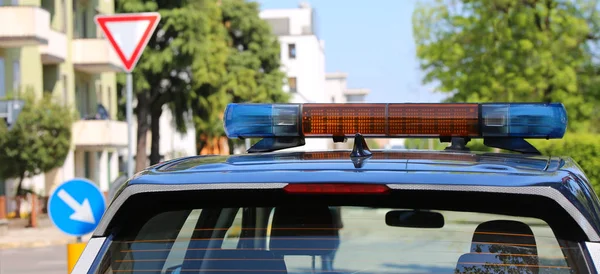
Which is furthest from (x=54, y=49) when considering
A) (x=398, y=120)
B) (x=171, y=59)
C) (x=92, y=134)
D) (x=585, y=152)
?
(x=398, y=120)

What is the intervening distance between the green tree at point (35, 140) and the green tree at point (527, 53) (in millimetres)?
15955

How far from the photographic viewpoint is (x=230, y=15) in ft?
245

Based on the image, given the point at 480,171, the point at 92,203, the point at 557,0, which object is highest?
the point at 557,0

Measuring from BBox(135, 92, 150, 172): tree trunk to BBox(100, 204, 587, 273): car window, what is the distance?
152 feet

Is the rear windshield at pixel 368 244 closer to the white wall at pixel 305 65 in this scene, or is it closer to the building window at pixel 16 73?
the building window at pixel 16 73

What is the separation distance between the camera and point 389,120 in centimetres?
422

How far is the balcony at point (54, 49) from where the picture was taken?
38.1m

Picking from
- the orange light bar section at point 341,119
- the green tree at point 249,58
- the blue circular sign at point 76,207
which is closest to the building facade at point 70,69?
the green tree at point 249,58

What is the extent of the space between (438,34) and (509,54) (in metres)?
4.97

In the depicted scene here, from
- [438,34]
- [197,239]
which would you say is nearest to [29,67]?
[438,34]

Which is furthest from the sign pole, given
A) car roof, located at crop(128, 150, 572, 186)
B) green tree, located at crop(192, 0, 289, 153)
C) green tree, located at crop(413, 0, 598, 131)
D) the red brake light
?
green tree, located at crop(192, 0, 289, 153)

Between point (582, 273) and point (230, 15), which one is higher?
point (230, 15)

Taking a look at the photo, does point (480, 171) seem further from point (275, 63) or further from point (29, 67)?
point (275, 63)

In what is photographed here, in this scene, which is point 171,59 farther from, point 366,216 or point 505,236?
point 505,236
